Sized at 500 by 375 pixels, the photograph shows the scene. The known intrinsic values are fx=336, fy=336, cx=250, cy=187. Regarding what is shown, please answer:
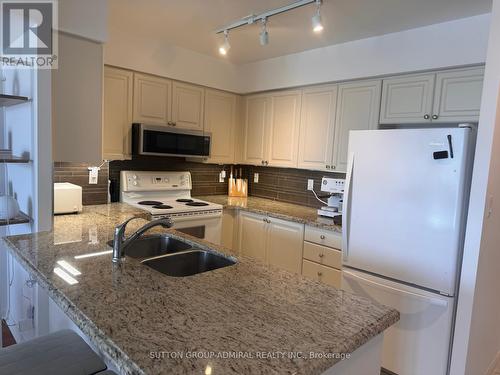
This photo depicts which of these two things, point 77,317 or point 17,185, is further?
point 17,185

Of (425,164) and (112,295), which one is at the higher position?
(425,164)

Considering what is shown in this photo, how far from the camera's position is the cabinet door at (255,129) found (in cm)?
375

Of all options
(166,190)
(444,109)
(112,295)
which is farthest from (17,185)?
(444,109)

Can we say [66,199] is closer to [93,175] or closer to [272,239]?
[93,175]

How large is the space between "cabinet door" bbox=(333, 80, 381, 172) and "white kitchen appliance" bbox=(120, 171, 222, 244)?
50.1 inches

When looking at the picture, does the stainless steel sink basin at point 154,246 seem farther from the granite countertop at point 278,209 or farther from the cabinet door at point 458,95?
the cabinet door at point 458,95

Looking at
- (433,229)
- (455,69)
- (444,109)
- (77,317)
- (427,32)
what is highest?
(427,32)

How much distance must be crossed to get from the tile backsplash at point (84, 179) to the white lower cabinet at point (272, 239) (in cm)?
136

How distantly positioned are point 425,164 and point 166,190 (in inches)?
97.4

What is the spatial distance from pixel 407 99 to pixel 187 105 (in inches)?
80.7

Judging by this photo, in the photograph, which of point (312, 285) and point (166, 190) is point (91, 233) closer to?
point (312, 285)

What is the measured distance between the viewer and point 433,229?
6.58 ft

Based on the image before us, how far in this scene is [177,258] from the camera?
171cm

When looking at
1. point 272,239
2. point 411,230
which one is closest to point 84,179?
point 272,239
